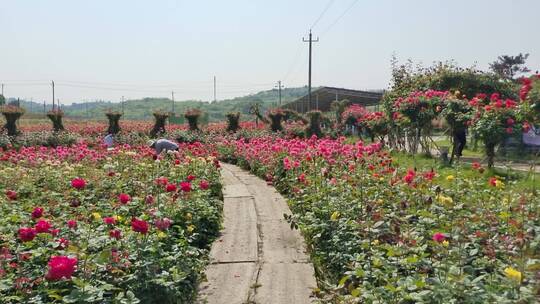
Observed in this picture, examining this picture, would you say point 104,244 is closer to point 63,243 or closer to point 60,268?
point 63,243

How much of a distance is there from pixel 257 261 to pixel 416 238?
1.78 meters

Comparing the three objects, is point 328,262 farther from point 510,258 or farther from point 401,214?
point 510,258

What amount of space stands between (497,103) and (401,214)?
561cm

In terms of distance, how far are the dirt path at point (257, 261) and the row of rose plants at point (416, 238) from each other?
0.19 m

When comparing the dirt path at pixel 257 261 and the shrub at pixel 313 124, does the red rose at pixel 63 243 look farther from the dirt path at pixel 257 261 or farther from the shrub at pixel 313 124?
the shrub at pixel 313 124

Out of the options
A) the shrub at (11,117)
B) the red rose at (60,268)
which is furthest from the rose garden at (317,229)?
the shrub at (11,117)

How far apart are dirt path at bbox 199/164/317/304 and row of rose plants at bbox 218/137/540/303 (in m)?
0.19

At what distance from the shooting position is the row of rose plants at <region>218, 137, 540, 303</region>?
2595 millimetres

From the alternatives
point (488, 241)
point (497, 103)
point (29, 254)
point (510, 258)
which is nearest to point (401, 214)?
point (488, 241)

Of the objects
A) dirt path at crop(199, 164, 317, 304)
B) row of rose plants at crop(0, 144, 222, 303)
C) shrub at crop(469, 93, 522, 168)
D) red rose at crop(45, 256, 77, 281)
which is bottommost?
dirt path at crop(199, 164, 317, 304)

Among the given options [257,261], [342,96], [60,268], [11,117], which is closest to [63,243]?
[60,268]

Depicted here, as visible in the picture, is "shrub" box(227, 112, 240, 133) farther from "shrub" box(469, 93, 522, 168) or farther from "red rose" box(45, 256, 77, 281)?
"red rose" box(45, 256, 77, 281)

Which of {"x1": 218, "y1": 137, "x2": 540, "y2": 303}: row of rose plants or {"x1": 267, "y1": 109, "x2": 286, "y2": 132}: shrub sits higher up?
{"x1": 267, "y1": 109, "x2": 286, "y2": 132}: shrub

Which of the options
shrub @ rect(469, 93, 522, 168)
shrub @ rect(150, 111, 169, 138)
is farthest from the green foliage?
shrub @ rect(469, 93, 522, 168)
